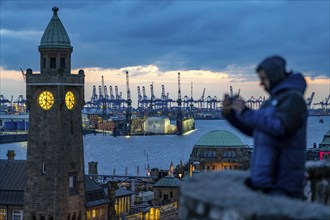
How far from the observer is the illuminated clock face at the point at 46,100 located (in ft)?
148

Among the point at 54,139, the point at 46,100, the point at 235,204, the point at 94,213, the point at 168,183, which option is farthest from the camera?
the point at 168,183

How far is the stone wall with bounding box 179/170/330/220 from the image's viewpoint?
Answer: 236 inches

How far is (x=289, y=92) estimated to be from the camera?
7266mm

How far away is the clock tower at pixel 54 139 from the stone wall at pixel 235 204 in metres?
37.8

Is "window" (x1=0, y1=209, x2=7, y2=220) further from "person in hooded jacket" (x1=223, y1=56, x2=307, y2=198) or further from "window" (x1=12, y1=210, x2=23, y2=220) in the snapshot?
"person in hooded jacket" (x1=223, y1=56, x2=307, y2=198)

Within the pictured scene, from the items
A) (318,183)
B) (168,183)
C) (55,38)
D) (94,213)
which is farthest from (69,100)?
(318,183)

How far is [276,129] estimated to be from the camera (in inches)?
275

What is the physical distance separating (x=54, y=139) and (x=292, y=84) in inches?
1490

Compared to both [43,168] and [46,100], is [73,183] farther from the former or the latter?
[46,100]

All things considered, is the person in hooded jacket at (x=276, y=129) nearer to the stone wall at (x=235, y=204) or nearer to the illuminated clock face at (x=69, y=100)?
the stone wall at (x=235, y=204)

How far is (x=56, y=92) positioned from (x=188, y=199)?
39.0m

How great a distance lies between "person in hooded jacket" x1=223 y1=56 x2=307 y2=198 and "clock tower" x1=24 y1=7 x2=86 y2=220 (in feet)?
124

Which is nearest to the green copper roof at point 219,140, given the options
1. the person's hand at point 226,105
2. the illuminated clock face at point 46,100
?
the illuminated clock face at point 46,100

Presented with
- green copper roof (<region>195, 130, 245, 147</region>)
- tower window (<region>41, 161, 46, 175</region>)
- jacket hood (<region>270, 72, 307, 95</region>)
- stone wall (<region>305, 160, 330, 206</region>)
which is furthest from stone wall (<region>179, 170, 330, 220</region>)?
green copper roof (<region>195, 130, 245, 147</region>)
